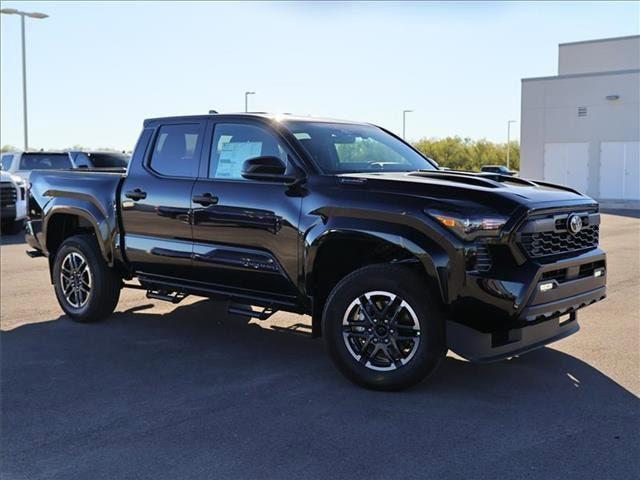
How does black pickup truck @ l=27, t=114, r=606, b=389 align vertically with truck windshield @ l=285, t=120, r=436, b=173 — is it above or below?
below

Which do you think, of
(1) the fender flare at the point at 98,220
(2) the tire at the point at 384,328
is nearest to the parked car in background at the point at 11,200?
(1) the fender flare at the point at 98,220

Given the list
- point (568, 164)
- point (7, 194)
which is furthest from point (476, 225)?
point (568, 164)

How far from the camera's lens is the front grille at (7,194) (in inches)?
577

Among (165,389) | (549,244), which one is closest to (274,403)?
(165,389)

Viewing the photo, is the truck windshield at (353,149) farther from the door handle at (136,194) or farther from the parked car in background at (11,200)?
the parked car in background at (11,200)

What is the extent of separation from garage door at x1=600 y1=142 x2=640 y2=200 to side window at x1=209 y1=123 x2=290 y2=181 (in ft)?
93.5

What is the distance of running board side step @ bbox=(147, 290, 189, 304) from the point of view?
20.9 ft

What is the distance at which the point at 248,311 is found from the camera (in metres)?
5.64

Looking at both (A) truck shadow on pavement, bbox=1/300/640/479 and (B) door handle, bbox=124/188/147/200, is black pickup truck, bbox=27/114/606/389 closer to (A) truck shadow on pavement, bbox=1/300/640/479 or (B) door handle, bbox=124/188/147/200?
(B) door handle, bbox=124/188/147/200

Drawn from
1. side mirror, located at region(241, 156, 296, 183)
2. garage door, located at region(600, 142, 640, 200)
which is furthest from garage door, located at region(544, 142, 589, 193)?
side mirror, located at region(241, 156, 296, 183)

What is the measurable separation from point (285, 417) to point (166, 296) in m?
2.46

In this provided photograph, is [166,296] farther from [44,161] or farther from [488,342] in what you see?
[44,161]

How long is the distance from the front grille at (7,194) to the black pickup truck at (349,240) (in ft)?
29.1

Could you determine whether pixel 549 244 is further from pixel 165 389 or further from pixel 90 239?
pixel 90 239
